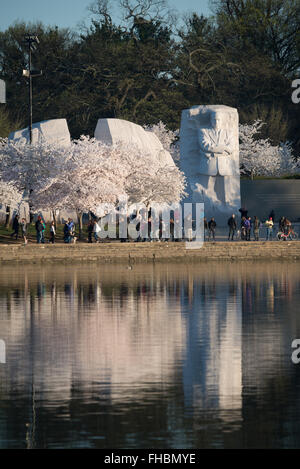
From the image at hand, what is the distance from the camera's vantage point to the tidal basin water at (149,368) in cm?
1072

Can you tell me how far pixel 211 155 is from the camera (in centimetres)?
5528

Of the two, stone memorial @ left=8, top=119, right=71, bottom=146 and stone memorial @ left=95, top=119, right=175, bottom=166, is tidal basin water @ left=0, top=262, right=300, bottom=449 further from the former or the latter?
stone memorial @ left=8, top=119, right=71, bottom=146

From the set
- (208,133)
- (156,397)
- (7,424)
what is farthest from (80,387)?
(208,133)

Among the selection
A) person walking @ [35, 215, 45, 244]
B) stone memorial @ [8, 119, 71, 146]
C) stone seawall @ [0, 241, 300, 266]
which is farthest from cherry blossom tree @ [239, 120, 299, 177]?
person walking @ [35, 215, 45, 244]

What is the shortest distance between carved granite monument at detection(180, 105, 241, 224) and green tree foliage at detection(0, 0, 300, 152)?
23.8 m

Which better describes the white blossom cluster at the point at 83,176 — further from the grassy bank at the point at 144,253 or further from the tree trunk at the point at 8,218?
the grassy bank at the point at 144,253

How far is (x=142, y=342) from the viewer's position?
17016 millimetres

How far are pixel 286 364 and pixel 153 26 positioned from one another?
75505 mm

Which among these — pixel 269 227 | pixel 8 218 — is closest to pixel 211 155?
pixel 269 227

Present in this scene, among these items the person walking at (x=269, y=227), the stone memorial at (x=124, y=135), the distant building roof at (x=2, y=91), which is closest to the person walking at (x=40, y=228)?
the stone memorial at (x=124, y=135)

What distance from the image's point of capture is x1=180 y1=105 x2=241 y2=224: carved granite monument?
55156 mm

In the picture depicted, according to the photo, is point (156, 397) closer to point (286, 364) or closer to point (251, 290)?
point (286, 364)

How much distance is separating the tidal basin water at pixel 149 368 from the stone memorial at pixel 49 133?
31737mm

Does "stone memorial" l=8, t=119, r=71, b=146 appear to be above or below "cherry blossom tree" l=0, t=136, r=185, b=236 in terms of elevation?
above
